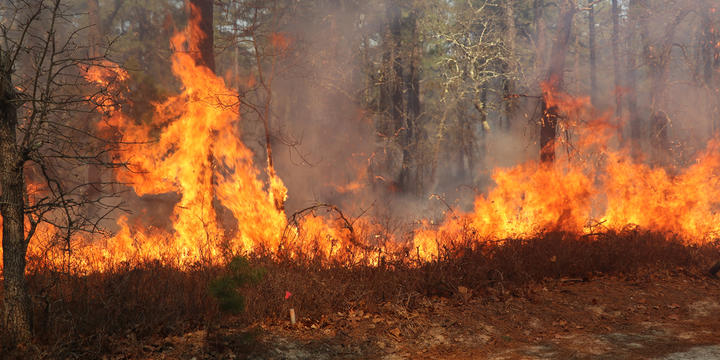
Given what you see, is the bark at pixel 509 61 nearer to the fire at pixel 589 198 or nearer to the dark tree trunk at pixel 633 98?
the dark tree trunk at pixel 633 98

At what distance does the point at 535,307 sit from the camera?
29.0ft

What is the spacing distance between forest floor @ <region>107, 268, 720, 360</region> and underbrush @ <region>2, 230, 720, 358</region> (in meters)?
0.21

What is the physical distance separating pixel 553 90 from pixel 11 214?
1149cm

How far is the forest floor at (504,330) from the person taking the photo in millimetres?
6809

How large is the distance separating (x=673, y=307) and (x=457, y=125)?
19.3m

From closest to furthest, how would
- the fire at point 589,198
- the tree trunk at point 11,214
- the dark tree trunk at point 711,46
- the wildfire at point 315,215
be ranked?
the tree trunk at point 11,214, the wildfire at point 315,215, the fire at point 589,198, the dark tree trunk at point 711,46

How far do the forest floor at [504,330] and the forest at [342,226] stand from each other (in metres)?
0.04

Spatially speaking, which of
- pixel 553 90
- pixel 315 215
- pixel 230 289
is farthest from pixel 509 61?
pixel 230 289

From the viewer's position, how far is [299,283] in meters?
8.23

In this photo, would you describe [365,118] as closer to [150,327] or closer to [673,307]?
[673,307]

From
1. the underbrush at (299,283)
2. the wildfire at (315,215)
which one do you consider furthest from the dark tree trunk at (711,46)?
the underbrush at (299,283)

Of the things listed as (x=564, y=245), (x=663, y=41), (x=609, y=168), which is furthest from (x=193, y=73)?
→ (x=663, y=41)

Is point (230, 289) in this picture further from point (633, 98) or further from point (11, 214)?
point (633, 98)

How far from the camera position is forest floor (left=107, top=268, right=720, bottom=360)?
6.81 metres
